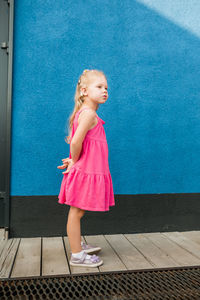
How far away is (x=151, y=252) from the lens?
6.82 feet

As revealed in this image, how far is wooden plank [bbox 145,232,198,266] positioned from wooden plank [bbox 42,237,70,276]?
71 cm

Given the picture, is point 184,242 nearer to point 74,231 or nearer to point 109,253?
point 109,253

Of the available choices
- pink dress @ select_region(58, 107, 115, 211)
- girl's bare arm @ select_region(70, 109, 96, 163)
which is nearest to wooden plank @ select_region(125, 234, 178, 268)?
pink dress @ select_region(58, 107, 115, 211)

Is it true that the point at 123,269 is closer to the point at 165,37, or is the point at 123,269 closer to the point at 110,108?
the point at 110,108

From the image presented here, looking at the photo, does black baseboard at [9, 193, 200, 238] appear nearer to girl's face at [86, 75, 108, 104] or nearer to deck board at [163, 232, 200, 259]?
deck board at [163, 232, 200, 259]

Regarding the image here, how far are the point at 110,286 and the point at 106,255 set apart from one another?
0.45 m

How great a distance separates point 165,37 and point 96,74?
1015mm

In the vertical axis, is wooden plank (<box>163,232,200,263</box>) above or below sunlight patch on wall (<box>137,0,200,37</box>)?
below

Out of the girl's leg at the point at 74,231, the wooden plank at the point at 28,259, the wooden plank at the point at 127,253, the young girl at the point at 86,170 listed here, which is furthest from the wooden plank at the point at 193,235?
the wooden plank at the point at 28,259

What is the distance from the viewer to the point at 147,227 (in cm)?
255

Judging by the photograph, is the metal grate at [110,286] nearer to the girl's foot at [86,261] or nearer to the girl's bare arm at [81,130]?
the girl's foot at [86,261]

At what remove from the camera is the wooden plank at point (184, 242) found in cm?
210

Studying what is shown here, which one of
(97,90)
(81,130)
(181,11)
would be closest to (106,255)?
(81,130)

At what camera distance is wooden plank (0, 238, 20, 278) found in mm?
1704
